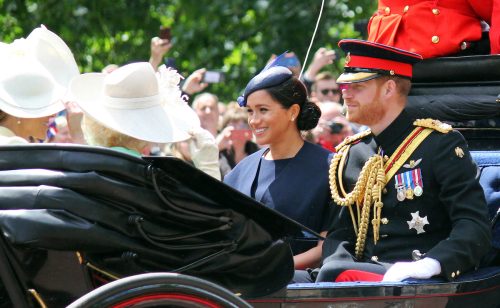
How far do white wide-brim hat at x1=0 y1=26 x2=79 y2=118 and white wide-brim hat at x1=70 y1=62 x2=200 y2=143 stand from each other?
0.45m

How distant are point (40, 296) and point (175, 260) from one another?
1.39 ft

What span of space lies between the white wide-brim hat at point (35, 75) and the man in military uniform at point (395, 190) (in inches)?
47.3

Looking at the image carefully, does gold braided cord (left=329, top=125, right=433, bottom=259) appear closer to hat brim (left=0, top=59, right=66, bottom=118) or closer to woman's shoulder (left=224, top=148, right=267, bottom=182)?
woman's shoulder (left=224, top=148, right=267, bottom=182)

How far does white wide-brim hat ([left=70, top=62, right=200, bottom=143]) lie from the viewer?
3.76 meters

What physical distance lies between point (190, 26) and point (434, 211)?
8291 mm

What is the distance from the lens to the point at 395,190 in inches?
162

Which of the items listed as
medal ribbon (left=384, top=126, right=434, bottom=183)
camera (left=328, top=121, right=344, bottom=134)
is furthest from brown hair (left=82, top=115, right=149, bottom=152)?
camera (left=328, top=121, right=344, bottom=134)

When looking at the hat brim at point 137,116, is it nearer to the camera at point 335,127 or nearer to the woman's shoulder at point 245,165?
the woman's shoulder at point 245,165

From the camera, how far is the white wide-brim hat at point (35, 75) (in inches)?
171

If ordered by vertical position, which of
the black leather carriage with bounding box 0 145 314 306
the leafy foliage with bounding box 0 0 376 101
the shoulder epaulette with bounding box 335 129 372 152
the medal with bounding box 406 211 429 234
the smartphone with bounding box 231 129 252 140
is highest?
the leafy foliage with bounding box 0 0 376 101

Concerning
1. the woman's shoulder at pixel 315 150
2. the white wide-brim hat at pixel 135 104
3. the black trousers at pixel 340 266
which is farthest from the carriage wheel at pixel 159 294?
the woman's shoulder at pixel 315 150

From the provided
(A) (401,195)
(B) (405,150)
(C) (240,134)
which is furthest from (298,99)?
(C) (240,134)

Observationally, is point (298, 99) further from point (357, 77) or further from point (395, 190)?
point (395, 190)

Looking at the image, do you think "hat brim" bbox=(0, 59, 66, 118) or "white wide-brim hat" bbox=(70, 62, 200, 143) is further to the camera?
"hat brim" bbox=(0, 59, 66, 118)
